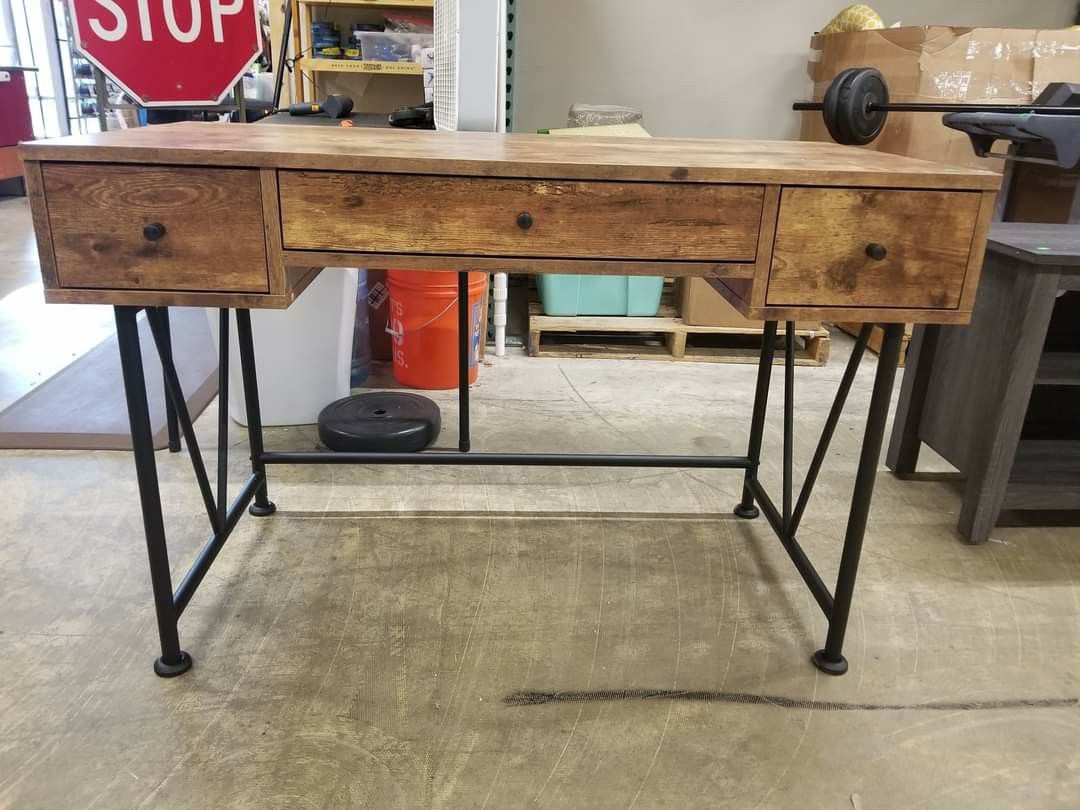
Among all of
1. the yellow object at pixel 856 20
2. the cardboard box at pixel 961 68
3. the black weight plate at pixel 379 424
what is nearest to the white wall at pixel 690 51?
the yellow object at pixel 856 20

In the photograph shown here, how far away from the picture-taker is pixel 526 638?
1.56 metres

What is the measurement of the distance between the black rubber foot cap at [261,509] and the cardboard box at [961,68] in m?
2.55

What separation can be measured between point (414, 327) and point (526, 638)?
1467mm

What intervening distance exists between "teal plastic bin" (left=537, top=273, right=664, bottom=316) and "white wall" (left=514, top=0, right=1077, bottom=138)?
1.08 metres

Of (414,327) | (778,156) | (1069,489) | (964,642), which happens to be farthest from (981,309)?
→ (414,327)

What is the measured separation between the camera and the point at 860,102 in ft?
5.05

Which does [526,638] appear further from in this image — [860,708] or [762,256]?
[762,256]

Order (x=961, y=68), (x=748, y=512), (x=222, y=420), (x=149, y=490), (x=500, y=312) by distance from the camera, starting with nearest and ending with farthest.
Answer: (x=149, y=490)
(x=222, y=420)
(x=748, y=512)
(x=961, y=68)
(x=500, y=312)

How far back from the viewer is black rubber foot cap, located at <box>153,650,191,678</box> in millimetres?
1421

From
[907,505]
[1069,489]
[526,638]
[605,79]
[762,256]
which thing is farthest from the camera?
[605,79]

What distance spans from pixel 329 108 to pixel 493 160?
4.64ft

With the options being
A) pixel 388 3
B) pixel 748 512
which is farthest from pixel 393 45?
pixel 748 512

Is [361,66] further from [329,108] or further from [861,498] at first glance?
[861,498]

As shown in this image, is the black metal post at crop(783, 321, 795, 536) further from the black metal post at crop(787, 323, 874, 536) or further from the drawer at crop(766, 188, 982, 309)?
the drawer at crop(766, 188, 982, 309)
